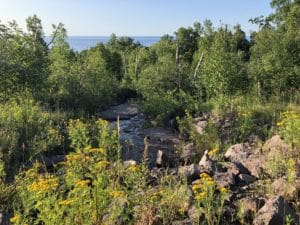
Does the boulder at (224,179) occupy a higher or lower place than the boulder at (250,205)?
higher

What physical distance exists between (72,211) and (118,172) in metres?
1.59

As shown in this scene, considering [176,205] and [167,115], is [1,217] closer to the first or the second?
[176,205]

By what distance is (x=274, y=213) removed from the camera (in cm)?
427

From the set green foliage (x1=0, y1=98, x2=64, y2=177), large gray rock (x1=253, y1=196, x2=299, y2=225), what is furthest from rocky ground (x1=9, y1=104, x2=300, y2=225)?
green foliage (x1=0, y1=98, x2=64, y2=177)

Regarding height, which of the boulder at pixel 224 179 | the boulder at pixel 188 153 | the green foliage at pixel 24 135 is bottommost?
the boulder at pixel 188 153

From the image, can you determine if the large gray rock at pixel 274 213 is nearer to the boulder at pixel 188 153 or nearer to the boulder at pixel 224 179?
the boulder at pixel 224 179

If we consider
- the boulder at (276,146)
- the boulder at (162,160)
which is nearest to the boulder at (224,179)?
the boulder at (276,146)

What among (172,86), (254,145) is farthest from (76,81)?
(254,145)

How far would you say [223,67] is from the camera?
36.9 feet

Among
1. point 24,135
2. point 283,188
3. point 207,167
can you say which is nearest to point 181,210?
point 283,188

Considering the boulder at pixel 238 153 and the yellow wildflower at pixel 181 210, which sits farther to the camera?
the boulder at pixel 238 153

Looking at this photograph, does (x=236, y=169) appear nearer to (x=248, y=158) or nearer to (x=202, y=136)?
(x=248, y=158)

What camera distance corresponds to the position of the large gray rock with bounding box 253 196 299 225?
4.27 metres

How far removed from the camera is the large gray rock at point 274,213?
4.27 m
